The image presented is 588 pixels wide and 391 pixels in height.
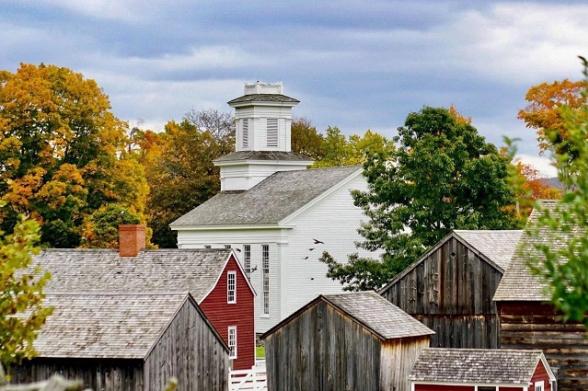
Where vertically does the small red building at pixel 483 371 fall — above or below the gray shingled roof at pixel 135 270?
below

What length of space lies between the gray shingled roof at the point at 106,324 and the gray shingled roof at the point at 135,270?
46.9 ft

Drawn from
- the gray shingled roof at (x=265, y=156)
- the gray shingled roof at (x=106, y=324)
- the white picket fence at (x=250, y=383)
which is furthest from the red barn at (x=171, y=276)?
the gray shingled roof at (x=265, y=156)

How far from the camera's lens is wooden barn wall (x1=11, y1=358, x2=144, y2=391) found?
1585 inches

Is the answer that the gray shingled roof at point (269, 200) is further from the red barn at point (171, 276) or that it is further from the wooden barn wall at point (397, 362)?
the wooden barn wall at point (397, 362)

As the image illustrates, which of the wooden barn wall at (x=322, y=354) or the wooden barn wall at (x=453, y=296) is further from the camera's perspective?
the wooden barn wall at (x=453, y=296)

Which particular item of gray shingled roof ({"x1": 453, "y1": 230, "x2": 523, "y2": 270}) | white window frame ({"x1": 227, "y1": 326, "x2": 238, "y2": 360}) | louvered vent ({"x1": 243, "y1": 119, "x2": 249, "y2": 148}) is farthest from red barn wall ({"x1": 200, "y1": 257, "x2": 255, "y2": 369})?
louvered vent ({"x1": 243, "y1": 119, "x2": 249, "y2": 148})

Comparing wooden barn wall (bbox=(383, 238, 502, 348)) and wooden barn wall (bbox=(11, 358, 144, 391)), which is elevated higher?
wooden barn wall (bbox=(383, 238, 502, 348))

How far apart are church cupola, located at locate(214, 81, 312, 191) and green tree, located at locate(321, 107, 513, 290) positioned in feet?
67.2

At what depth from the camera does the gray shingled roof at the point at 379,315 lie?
44.5 meters

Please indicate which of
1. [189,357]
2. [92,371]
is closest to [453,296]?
[189,357]

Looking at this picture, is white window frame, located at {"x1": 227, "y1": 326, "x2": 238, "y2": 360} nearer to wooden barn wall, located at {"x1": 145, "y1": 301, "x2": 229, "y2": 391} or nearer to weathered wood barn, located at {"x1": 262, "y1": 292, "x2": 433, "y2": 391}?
weathered wood barn, located at {"x1": 262, "y1": 292, "x2": 433, "y2": 391}

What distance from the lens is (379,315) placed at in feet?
149

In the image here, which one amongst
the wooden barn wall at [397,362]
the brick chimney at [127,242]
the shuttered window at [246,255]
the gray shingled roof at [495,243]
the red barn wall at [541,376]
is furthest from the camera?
the shuttered window at [246,255]

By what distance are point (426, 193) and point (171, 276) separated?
33.9 ft
